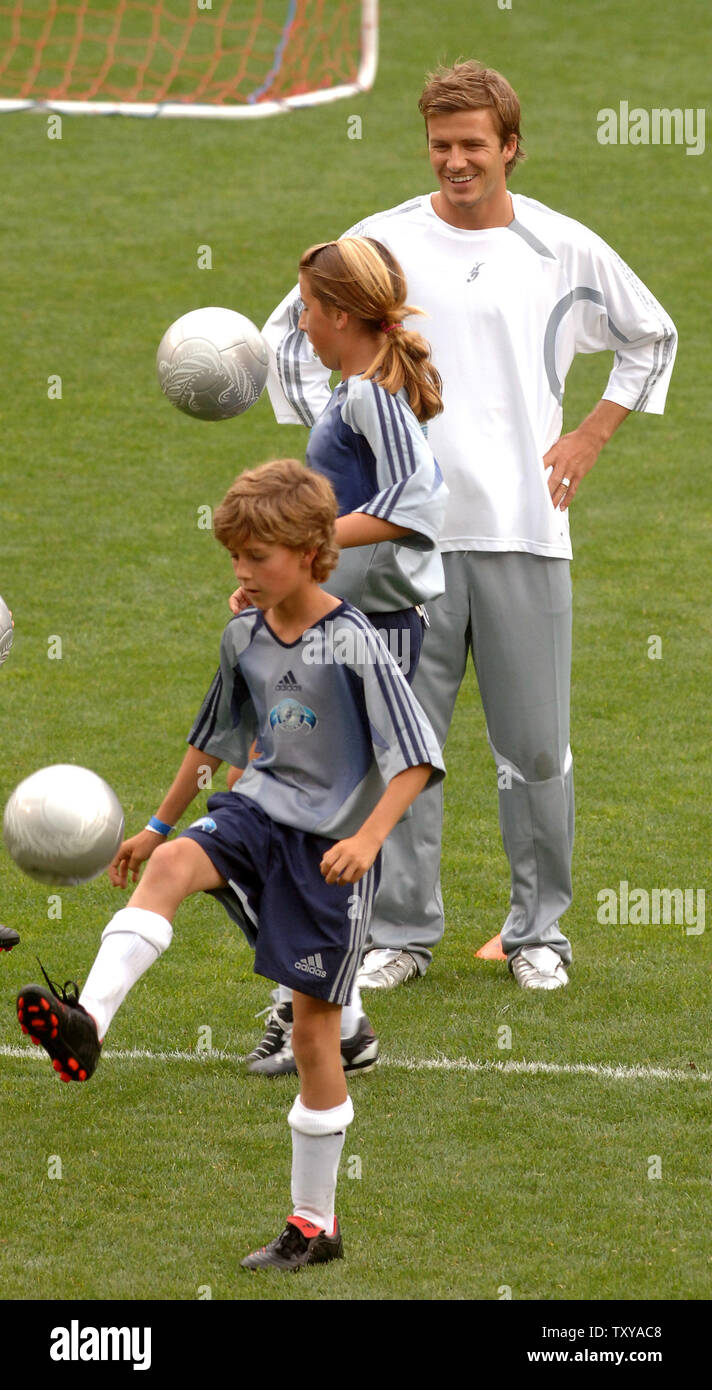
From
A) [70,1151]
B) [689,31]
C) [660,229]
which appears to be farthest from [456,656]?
[689,31]

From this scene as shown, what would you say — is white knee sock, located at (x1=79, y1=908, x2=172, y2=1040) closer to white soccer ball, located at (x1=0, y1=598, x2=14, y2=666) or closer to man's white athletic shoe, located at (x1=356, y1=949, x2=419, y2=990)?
white soccer ball, located at (x1=0, y1=598, x2=14, y2=666)

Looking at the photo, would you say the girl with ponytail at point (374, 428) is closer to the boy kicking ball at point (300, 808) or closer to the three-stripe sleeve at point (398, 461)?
the three-stripe sleeve at point (398, 461)

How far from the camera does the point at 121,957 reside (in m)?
4.05

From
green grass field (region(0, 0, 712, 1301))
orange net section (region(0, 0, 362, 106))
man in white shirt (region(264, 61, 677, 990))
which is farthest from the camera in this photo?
orange net section (region(0, 0, 362, 106))

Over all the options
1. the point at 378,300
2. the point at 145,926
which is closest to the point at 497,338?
the point at 378,300

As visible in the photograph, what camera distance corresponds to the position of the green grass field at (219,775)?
4520 millimetres

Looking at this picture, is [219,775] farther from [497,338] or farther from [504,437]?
[497,338]

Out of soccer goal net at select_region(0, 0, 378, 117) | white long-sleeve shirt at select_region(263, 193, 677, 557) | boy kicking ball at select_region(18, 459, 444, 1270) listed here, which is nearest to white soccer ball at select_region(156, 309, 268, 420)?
white long-sleeve shirt at select_region(263, 193, 677, 557)

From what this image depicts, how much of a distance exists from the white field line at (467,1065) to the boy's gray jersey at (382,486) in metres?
1.23

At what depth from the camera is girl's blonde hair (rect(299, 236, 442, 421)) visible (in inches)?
185

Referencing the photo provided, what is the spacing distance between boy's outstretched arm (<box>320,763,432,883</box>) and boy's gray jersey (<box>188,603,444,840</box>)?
34 millimetres

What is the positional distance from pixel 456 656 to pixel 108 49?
522 inches

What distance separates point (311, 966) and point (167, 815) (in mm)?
472

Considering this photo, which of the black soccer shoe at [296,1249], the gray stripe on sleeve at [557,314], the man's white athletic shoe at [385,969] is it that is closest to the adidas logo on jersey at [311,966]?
the black soccer shoe at [296,1249]
